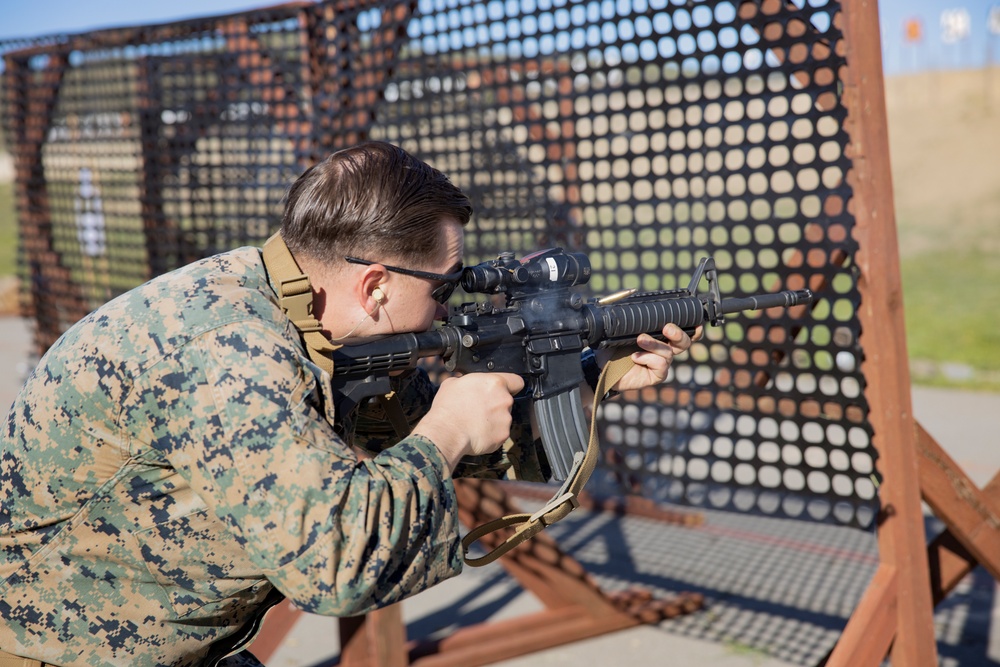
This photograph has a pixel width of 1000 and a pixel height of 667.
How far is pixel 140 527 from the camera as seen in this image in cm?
170

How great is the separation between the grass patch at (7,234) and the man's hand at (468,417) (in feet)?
60.2

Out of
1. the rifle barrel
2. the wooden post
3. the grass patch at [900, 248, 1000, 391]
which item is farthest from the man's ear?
the grass patch at [900, 248, 1000, 391]

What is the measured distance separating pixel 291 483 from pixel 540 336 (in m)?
0.85

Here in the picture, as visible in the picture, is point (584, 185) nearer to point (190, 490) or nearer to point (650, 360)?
point (650, 360)

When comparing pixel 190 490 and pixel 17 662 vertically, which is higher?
pixel 190 490

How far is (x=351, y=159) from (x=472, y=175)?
1.67 m

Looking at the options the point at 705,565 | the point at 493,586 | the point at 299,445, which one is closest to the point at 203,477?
the point at 299,445

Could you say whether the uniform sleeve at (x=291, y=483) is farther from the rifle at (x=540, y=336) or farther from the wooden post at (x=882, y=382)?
the wooden post at (x=882, y=382)

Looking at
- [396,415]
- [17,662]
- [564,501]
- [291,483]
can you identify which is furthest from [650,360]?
[17,662]

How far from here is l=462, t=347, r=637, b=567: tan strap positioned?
197cm

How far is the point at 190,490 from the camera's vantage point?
168 cm

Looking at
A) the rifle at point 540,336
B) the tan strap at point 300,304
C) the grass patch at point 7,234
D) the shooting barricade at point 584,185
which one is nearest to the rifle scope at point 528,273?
the rifle at point 540,336

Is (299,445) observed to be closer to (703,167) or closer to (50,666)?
(50,666)

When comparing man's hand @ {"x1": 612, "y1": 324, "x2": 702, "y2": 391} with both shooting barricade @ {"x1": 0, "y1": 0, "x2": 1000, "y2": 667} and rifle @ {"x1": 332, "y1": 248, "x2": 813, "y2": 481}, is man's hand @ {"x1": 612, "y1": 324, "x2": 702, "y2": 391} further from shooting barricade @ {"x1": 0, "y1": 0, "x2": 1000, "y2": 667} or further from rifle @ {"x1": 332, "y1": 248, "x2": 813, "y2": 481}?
shooting barricade @ {"x1": 0, "y1": 0, "x2": 1000, "y2": 667}
